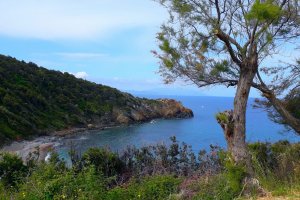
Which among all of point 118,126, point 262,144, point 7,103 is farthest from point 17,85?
point 262,144

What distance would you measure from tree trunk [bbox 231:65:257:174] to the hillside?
41265 millimetres

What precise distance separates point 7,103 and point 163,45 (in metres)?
50.1

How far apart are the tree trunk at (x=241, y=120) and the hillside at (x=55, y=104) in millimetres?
41265

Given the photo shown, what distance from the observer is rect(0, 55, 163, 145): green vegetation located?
55219 millimetres

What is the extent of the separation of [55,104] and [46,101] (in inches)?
79.0

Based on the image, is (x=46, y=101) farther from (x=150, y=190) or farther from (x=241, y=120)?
(x=150, y=190)

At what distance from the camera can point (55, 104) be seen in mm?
68125

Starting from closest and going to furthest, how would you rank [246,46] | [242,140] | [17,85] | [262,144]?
[242,140], [246,46], [262,144], [17,85]

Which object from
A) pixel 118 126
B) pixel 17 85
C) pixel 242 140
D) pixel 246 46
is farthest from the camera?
pixel 118 126

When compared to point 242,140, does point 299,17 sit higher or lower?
higher

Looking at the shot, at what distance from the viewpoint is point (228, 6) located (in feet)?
30.3

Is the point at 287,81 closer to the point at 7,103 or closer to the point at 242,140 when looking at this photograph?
the point at 242,140

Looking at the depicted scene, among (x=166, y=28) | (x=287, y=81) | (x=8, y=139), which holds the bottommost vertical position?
(x=8, y=139)

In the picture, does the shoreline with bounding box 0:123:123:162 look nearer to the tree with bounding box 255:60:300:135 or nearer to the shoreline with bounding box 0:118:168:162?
the shoreline with bounding box 0:118:168:162
